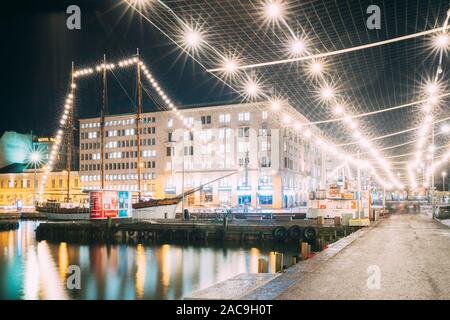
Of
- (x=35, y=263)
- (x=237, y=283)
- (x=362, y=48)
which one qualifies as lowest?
(x=35, y=263)

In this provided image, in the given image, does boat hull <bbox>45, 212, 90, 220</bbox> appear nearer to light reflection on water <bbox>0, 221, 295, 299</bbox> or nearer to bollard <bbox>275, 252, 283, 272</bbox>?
light reflection on water <bbox>0, 221, 295, 299</bbox>

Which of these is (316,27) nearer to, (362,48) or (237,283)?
(362,48)

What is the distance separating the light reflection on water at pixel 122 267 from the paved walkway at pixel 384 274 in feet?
33.4

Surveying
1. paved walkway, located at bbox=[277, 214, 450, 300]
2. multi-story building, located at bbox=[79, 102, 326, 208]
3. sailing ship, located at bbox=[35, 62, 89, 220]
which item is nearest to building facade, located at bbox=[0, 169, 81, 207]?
multi-story building, located at bbox=[79, 102, 326, 208]

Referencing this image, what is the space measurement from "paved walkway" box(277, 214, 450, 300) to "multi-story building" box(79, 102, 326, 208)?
2312 inches

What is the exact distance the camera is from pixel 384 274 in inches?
562

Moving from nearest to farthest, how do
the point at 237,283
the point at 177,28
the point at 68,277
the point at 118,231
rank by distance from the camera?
the point at 237,283, the point at 177,28, the point at 68,277, the point at 118,231

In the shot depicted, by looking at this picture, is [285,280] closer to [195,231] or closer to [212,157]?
[195,231]

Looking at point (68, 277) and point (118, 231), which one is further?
point (118, 231)

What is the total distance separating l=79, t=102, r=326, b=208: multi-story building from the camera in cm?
8638

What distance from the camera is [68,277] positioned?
29875 mm

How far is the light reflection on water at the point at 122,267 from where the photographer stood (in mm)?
25484
